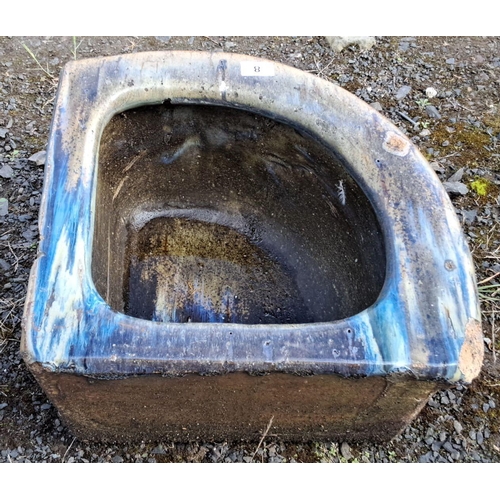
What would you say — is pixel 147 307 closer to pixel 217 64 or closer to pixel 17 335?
pixel 17 335

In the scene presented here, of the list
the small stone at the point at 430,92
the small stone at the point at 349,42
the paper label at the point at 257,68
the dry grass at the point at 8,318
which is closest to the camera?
the paper label at the point at 257,68

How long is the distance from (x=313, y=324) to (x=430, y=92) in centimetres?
212

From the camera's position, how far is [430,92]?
308 cm

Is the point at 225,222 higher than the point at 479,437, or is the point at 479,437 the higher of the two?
the point at 225,222

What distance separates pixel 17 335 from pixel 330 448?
119cm

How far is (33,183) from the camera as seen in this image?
2.61 m

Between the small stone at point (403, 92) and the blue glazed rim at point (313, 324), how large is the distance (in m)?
1.43

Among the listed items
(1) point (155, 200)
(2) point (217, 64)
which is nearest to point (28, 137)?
(1) point (155, 200)

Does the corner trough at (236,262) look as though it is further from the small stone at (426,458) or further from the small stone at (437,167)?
the small stone at (437,167)

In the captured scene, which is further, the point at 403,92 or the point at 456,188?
the point at 403,92

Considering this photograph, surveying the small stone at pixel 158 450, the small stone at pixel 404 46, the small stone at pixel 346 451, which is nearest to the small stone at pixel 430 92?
the small stone at pixel 404 46

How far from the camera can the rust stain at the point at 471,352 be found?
1349 mm

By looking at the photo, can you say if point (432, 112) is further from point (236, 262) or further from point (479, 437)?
point (479, 437)

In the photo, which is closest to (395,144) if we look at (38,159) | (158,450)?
(158,450)
